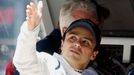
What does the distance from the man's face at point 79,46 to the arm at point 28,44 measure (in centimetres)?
20

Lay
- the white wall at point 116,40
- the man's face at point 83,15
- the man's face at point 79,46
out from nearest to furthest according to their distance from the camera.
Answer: the man's face at point 79,46
the man's face at point 83,15
the white wall at point 116,40

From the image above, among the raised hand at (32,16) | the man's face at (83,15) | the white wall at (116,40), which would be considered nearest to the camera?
the raised hand at (32,16)

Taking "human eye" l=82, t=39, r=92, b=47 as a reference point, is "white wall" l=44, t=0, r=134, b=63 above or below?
below

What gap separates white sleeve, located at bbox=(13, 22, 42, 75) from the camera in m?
1.33

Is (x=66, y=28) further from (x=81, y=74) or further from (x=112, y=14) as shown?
(x=112, y=14)

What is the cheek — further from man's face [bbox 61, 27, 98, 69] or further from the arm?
the arm

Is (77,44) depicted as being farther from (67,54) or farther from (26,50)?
(26,50)

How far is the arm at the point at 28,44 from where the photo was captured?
1321 millimetres

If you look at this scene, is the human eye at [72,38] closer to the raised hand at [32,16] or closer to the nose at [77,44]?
the nose at [77,44]

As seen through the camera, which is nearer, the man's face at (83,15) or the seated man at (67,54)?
the seated man at (67,54)

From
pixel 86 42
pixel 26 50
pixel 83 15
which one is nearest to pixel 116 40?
pixel 83 15

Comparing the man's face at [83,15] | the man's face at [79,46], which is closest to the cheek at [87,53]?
the man's face at [79,46]

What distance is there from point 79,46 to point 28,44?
0.27 metres

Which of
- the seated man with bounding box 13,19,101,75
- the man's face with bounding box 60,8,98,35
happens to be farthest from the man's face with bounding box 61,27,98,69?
the man's face with bounding box 60,8,98,35
